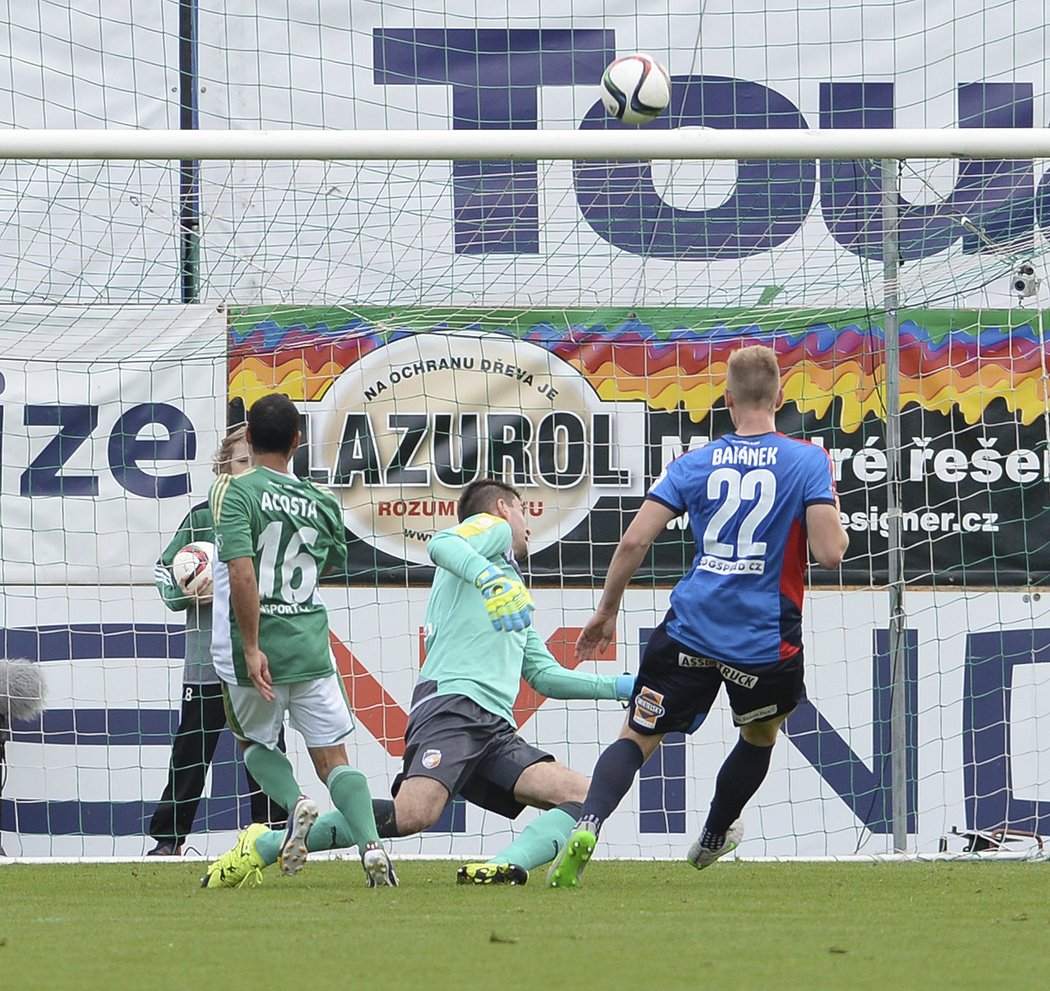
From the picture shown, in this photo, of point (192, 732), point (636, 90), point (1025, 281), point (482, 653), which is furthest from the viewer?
point (1025, 281)

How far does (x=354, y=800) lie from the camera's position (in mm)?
5078

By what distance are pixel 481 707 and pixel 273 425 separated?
1.19 metres

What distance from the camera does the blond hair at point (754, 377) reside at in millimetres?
5043

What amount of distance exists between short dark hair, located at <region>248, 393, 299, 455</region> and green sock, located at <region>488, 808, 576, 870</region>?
1.43 meters

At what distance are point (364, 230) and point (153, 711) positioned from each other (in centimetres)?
250

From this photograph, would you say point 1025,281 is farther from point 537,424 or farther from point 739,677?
point 739,677

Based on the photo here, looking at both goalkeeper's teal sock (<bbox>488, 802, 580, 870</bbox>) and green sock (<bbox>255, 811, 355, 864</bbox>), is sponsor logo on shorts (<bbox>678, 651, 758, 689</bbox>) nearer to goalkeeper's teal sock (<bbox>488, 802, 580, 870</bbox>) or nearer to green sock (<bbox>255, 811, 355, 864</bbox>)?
goalkeeper's teal sock (<bbox>488, 802, 580, 870</bbox>)

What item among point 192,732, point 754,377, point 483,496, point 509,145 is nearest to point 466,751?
point 483,496

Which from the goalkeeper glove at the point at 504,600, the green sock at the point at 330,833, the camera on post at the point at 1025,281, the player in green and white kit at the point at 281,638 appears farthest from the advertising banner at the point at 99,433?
the camera on post at the point at 1025,281

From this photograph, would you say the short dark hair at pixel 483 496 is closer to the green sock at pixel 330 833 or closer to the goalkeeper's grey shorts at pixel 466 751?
the goalkeeper's grey shorts at pixel 466 751

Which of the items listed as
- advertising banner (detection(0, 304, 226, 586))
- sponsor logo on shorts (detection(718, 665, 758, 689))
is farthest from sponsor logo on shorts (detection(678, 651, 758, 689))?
advertising banner (detection(0, 304, 226, 586))

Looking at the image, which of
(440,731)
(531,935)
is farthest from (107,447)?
(531,935)

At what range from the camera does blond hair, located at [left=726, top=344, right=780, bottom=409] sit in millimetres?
5043

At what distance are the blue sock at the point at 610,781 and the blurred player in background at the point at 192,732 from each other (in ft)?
8.26
